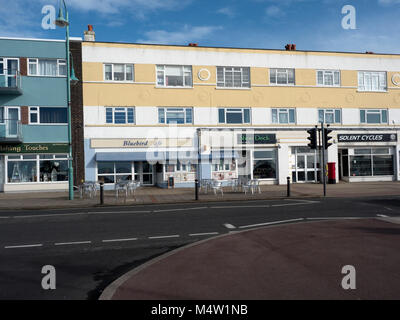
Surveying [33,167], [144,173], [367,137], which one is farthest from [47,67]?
[367,137]

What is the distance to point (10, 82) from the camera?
21312 mm

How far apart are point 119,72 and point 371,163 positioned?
19.9m

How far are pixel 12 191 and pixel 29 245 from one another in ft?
53.2

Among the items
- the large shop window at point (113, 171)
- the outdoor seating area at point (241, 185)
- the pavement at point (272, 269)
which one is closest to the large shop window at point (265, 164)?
the outdoor seating area at point (241, 185)

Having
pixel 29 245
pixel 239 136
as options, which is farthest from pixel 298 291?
pixel 239 136

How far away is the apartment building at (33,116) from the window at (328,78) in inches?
697

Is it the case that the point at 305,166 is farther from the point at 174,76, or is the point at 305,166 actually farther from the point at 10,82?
the point at 10,82

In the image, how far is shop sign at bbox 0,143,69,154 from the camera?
71.0ft

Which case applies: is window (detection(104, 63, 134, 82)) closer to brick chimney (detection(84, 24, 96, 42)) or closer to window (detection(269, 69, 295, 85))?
brick chimney (detection(84, 24, 96, 42))

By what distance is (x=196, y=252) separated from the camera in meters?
6.56

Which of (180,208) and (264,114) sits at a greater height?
(264,114)

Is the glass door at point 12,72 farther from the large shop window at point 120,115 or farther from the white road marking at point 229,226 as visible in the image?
the white road marking at point 229,226

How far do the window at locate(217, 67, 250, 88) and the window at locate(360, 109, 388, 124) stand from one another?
31.1 feet
